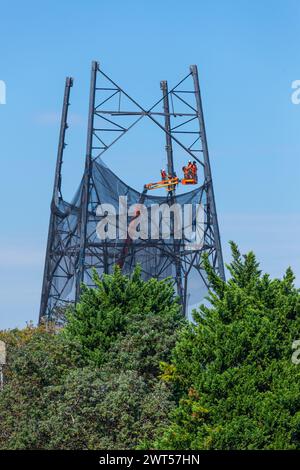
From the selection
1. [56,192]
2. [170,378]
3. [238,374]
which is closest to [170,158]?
[56,192]

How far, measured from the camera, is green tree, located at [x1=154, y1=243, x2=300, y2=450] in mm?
40406

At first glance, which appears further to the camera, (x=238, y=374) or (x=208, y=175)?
(x=208, y=175)

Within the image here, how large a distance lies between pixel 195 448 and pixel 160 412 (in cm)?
402

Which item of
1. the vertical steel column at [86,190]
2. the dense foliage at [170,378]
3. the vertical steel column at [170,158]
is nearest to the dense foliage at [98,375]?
the dense foliage at [170,378]

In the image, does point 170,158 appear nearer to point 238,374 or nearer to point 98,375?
point 98,375

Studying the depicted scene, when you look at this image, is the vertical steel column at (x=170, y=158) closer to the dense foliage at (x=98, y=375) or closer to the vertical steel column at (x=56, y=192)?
the vertical steel column at (x=56, y=192)

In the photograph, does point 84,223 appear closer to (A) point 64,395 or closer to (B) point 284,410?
(A) point 64,395

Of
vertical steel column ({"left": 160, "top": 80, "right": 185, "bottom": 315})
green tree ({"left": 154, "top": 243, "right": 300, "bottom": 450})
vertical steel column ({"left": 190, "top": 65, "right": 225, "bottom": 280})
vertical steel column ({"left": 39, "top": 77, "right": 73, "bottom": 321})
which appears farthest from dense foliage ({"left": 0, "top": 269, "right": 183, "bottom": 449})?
vertical steel column ({"left": 39, "top": 77, "right": 73, "bottom": 321})

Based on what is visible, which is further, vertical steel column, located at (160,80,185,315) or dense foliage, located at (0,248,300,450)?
vertical steel column, located at (160,80,185,315)

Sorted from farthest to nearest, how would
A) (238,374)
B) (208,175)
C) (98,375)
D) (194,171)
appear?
(208,175) < (194,171) < (98,375) < (238,374)

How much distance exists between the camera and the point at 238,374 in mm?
41625

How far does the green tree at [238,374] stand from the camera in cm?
4041

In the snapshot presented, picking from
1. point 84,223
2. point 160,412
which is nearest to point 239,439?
point 160,412

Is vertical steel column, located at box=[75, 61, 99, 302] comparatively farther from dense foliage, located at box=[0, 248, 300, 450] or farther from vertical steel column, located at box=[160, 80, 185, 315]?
dense foliage, located at box=[0, 248, 300, 450]
